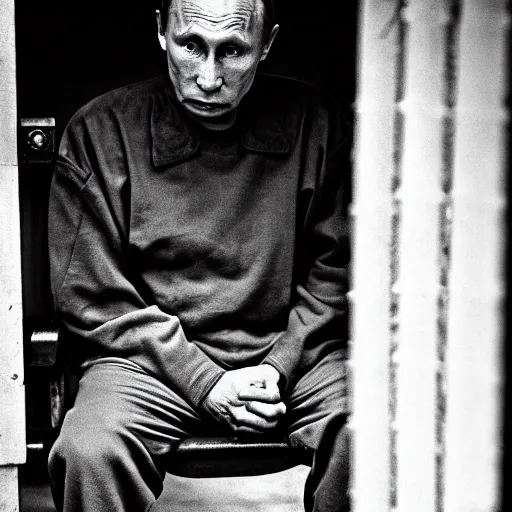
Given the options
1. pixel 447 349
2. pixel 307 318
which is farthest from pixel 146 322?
pixel 447 349

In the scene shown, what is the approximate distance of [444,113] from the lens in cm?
185

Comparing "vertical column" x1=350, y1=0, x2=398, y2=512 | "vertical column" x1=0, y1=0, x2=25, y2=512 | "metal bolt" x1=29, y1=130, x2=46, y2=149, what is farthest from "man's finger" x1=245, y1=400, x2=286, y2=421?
"metal bolt" x1=29, y1=130, x2=46, y2=149

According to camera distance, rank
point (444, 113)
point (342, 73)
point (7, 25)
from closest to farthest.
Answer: point (444, 113) < point (7, 25) < point (342, 73)

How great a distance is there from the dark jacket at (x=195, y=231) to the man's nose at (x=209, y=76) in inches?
5.8

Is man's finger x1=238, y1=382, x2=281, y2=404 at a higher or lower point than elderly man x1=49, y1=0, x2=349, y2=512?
lower

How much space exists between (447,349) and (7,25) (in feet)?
4.58

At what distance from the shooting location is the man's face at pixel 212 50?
2.52 metres

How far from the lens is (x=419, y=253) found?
6.25 feet

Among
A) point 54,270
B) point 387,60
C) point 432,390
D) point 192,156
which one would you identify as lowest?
point 432,390

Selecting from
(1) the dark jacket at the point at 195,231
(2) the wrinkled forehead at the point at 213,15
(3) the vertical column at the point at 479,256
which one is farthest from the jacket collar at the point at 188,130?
(3) the vertical column at the point at 479,256

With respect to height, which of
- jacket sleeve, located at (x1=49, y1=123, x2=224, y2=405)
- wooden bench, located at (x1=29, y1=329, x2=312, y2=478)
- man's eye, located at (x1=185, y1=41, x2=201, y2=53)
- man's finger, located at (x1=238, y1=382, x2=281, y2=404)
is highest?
man's eye, located at (x1=185, y1=41, x2=201, y2=53)

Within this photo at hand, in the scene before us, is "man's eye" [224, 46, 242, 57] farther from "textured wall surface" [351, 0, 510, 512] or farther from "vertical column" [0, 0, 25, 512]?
"textured wall surface" [351, 0, 510, 512]

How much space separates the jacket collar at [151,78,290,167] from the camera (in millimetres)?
2670

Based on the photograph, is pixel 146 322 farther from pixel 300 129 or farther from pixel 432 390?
pixel 432 390
